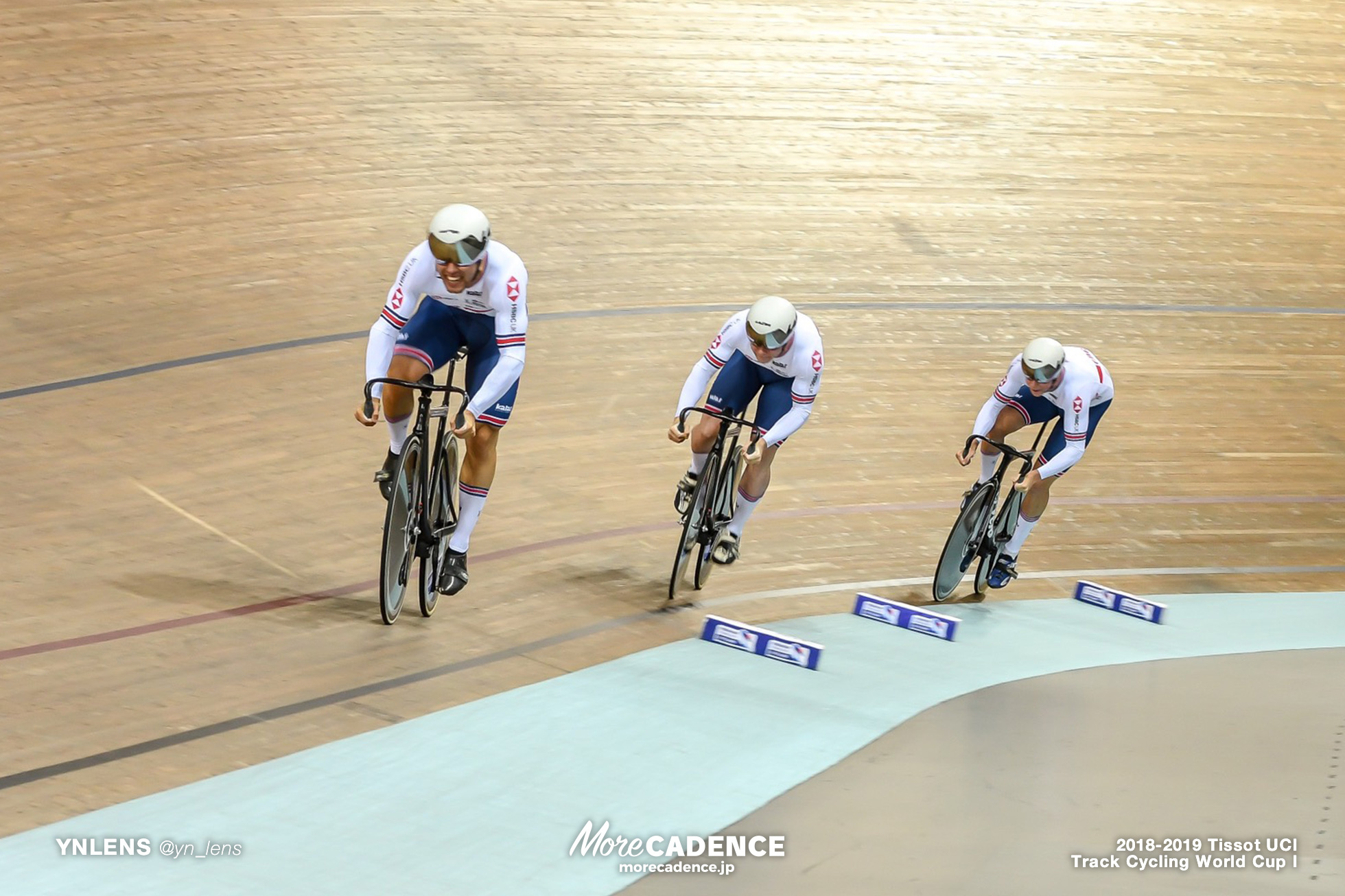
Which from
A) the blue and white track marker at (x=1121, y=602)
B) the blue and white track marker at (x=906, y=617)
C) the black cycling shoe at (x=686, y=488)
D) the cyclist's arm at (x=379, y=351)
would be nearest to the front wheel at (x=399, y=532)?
the cyclist's arm at (x=379, y=351)

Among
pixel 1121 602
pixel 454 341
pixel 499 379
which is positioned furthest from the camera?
pixel 1121 602

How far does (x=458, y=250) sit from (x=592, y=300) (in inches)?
141

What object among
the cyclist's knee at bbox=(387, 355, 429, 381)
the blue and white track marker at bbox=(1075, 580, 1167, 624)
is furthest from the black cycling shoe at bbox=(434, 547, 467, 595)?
the blue and white track marker at bbox=(1075, 580, 1167, 624)

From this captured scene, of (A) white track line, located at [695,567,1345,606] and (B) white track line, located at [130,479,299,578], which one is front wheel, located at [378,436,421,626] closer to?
(B) white track line, located at [130,479,299,578]

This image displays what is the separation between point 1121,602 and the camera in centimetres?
529

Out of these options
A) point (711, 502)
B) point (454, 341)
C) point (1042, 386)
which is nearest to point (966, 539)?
point (1042, 386)

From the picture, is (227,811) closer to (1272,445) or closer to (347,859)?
(347,859)

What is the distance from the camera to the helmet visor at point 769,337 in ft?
14.7

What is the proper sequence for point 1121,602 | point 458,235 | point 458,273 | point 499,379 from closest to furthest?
point 458,235, point 458,273, point 499,379, point 1121,602

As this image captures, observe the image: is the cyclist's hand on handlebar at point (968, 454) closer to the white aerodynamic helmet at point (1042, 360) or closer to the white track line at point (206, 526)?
the white aerodynamic helmet at point (1042, 360)

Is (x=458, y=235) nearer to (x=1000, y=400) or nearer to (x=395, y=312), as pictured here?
(x=395, y=312)

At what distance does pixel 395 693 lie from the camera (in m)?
3.64

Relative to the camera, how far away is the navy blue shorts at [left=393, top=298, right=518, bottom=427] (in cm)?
414

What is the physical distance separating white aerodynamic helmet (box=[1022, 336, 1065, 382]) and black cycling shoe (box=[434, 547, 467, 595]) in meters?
2.16
